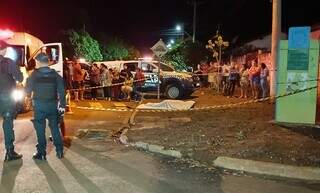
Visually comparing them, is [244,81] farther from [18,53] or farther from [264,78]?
[18,53]

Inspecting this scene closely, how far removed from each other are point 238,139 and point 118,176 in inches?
150

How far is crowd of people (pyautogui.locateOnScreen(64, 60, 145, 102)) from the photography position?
2147 centimetres

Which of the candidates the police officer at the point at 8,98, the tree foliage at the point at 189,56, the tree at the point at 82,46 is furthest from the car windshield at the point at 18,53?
the tree foliage at the point at 189,56

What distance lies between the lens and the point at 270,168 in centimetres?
839

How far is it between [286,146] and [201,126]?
3.18 meters

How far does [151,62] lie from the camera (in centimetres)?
2345

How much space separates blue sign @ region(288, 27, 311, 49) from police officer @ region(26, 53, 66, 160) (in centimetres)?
635

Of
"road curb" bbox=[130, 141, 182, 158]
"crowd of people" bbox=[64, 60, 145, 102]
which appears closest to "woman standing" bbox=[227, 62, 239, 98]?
"crowd of people" bbox=[64, 60, 145, 102]

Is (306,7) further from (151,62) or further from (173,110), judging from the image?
(173,110)

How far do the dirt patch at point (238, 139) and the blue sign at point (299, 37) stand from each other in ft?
6.69

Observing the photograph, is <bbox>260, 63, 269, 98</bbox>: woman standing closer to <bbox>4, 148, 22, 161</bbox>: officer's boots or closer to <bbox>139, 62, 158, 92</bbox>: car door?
<bbox>139, 62, 158, 92</bbox>: car door

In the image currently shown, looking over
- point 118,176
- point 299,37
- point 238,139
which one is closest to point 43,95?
point 118,176

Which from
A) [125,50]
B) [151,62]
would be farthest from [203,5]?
[151,62]

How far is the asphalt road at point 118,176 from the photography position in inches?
284
